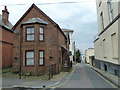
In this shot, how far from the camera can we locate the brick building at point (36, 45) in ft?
48.5

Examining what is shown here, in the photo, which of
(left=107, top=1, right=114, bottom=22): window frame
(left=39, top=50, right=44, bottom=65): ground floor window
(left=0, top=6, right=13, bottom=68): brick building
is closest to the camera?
(left=107, top=1, right=114, bottom=22): window frame

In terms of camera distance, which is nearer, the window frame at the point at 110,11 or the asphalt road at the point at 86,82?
the asphalt road at the point at 86,82

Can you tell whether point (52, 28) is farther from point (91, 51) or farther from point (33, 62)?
point (91, 51)

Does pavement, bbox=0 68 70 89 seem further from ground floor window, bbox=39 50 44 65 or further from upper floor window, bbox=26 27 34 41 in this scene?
upper floor window, bbox=26 27 34 41

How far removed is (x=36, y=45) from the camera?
14.9 meters

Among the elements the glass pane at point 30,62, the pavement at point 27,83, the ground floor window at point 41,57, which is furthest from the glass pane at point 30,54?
the pavement at point 27,83

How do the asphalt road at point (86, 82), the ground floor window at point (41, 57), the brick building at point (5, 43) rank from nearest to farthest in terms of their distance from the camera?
the asphalt road at point (86, 82) < the ground floor window at point (41, 57) < the brick building at point (5, 43)

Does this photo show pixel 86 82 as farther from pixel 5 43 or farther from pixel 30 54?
pixel 5 43

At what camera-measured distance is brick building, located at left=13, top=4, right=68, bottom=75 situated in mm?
14797

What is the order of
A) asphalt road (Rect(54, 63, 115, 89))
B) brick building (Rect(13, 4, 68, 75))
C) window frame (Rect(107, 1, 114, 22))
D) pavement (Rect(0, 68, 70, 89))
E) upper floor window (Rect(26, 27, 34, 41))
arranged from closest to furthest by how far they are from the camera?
pavement (Rect(0, 68, 70, 89)), asphalt road (Rect(54, 63, 115, 89)), window frame (Rect(107, 1, 114, 22)), brick building (Rect(13, 4, 68, 75)), upper floor window (Rect(26, 27, 34, 41))

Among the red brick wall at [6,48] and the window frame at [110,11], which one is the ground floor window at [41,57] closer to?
the red brick wall at [6,48]

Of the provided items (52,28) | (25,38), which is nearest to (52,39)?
(52,28)

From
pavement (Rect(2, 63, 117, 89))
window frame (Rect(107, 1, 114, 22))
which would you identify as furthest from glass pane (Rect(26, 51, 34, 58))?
window frame (Rect(107, 1, 114, 22))

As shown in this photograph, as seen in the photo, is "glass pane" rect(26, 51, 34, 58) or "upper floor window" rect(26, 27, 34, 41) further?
"upper floor window" rect(26, 27, 34, 41)
